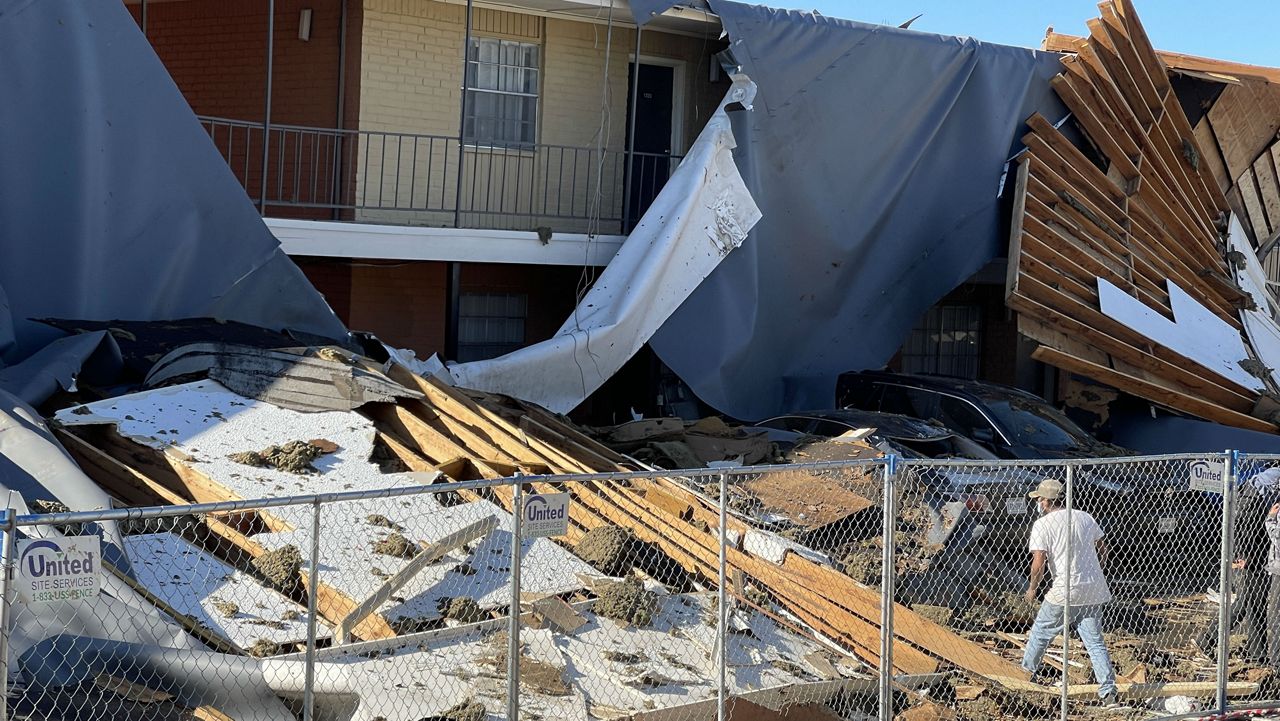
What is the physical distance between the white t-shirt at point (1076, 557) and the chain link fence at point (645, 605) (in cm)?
2

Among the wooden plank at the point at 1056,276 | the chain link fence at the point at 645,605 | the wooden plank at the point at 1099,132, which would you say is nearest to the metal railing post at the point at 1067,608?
the chain link fence at the point at 645,605

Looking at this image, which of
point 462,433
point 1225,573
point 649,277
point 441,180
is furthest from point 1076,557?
point 441,180

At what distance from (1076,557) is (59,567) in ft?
19.4

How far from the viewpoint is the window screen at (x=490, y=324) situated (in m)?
18.1

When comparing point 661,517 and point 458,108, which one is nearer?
point 661,517

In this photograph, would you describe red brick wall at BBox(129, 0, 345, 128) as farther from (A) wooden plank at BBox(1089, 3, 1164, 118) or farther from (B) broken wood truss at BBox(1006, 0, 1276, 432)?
(A) wooden plank at BBox(1089, 3, 1164, 118)

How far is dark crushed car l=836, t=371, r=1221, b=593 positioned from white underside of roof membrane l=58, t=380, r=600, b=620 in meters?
4.05

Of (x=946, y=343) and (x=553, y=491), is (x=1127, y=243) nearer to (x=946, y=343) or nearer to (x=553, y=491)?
(x=946, y=343)

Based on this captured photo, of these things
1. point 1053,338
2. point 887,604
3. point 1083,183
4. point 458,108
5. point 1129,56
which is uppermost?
point 1129,56

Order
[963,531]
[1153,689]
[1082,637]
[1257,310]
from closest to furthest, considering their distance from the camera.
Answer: [1082,637] < [1153,689] < [963,531] < [1257,310]

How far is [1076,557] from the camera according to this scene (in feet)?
28.1

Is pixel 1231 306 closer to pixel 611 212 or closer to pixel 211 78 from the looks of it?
pixel 611 212

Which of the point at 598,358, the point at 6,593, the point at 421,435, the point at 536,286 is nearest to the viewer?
the point at 6,593

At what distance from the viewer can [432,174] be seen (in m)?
17.1
